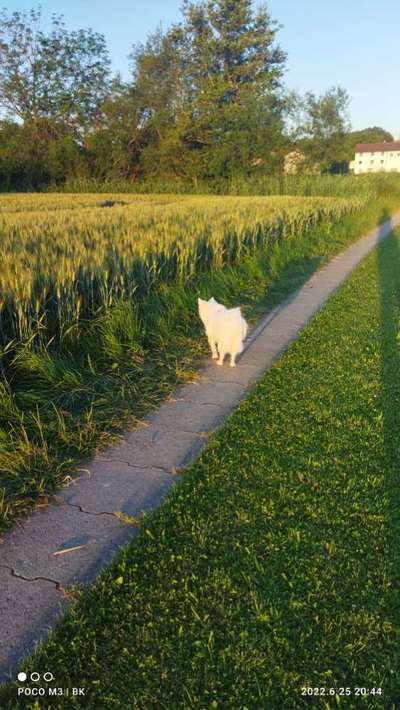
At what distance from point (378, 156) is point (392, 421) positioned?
123m

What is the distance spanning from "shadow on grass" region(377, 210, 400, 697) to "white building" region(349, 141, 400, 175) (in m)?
Answer: 112

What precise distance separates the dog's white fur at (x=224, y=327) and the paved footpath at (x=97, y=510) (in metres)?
0.26

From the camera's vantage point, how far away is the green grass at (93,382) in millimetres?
3164

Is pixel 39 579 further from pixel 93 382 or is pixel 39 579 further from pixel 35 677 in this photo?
pixel 93 382

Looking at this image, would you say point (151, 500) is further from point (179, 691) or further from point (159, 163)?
point (159, 163)

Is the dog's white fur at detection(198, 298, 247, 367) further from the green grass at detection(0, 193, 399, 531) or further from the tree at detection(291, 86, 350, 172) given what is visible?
the tree at detection(291, 86, 350, 172)

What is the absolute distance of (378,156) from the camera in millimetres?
110750

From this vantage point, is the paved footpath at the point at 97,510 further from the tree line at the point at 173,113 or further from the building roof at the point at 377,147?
the building roof at the point at 377,147

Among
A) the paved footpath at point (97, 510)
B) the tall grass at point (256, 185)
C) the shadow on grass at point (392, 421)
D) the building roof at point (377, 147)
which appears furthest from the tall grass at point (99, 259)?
the building roof at point (377, 147)

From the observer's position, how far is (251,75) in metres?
45.8

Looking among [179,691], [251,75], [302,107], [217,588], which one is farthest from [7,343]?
[251,75]

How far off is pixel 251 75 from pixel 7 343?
4977 centimetres

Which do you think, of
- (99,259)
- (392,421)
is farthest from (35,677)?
(99,259)

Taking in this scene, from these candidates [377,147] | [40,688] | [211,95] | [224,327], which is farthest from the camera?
[377,147]
